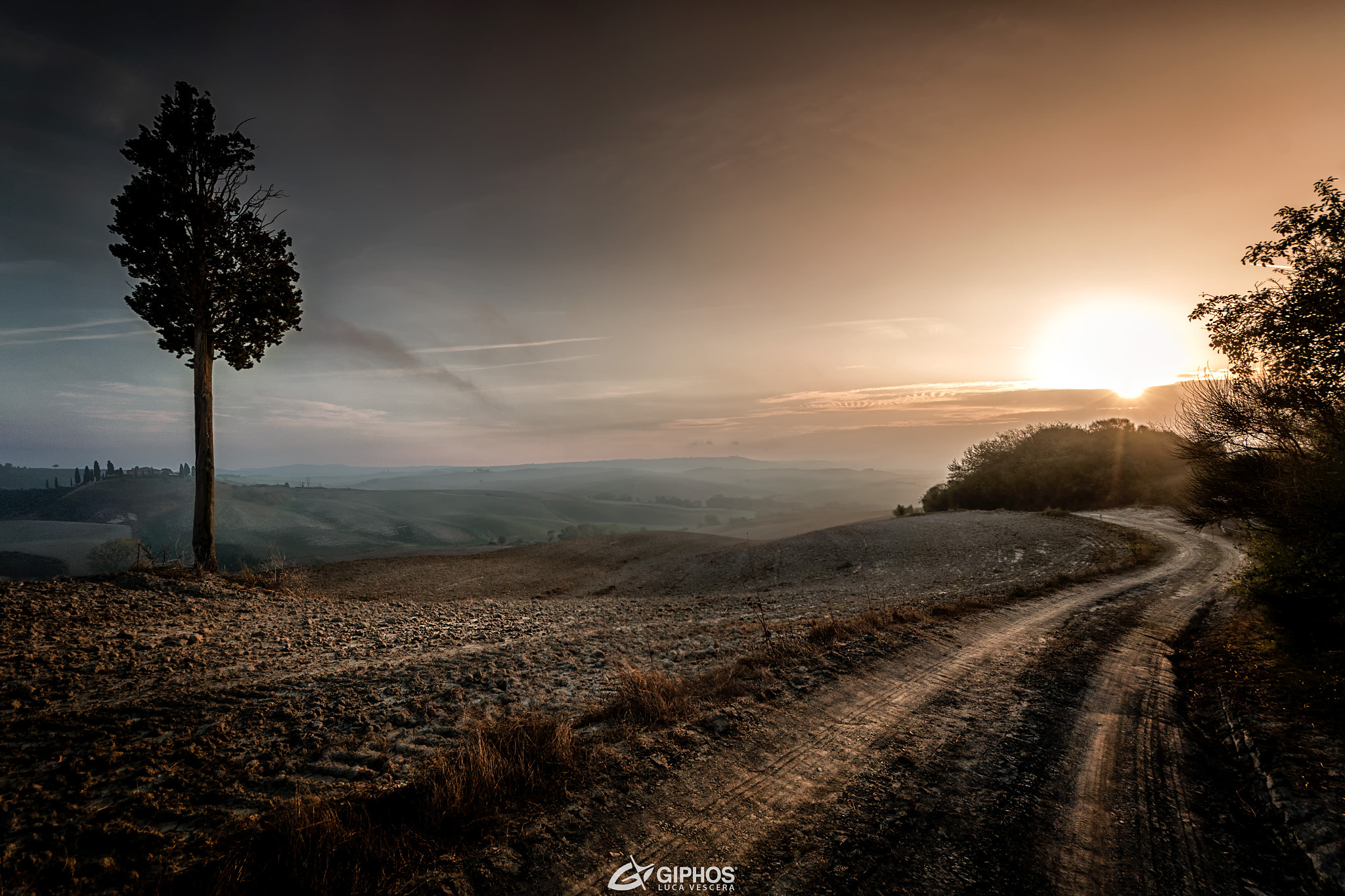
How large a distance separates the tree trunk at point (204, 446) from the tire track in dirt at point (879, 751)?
1663 centimetres

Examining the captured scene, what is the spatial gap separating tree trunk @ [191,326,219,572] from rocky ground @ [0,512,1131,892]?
2.37 m

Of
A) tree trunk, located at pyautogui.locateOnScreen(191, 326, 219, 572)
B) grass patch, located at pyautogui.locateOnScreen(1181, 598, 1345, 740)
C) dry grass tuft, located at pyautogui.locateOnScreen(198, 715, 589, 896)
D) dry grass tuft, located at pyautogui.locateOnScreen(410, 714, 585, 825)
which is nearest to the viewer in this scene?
dry grass tuft, located at pyautogui.locateOnScreen(198, 715, 589, 896)

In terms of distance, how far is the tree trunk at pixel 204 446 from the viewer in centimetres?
1405

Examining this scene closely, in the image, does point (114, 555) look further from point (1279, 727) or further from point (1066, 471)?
point (1066, 471)

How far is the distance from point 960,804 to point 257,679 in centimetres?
824

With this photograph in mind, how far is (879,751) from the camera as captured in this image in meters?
4.59

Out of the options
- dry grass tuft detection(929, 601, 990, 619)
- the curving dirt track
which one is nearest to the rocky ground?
dry grass tuft detection(929, 601, 990, 619)

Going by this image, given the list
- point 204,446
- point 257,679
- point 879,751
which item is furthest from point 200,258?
point 879,751

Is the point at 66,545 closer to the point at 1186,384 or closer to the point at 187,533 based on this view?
the point at 187,533

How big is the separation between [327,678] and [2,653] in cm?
427

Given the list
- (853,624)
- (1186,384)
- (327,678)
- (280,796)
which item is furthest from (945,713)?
(1186,384)

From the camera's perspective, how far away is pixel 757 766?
4316 mm

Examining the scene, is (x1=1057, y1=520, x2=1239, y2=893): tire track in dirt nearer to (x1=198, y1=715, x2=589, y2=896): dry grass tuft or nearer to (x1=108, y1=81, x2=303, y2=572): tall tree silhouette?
(x1=198, y1=715, x2=589, y2=896): dry grass tuft

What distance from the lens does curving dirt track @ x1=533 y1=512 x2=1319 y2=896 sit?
3066 millimetres
